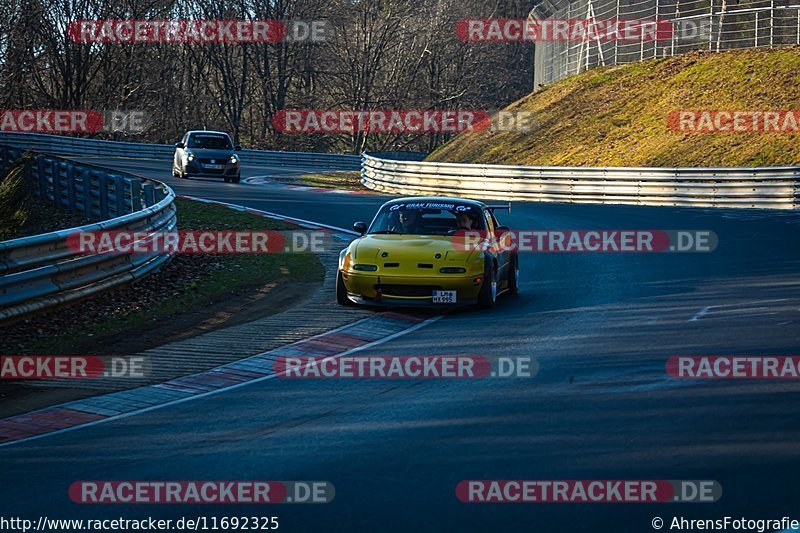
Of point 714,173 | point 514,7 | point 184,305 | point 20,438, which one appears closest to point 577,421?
point 20,438

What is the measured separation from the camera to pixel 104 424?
26.0 ft

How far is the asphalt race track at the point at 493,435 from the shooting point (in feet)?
19.2

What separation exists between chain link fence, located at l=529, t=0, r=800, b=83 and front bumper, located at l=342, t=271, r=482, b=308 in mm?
31353

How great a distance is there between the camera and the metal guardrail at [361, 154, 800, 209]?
28.2m

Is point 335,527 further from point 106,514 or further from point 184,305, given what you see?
point 184,305
